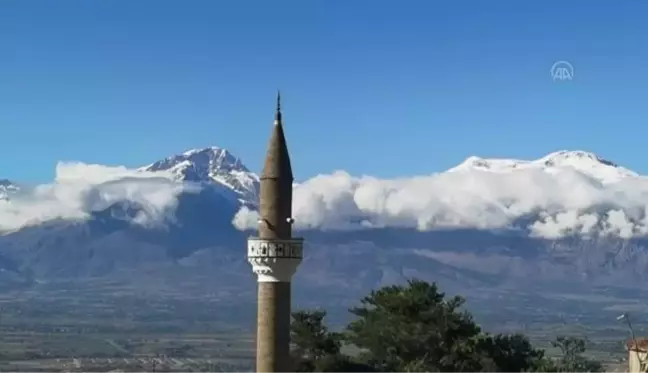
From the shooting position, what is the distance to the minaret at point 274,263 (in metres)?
45.3

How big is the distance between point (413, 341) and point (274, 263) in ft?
58.4

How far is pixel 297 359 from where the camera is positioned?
56.6 metres

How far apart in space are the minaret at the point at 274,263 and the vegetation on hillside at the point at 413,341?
10.00 meters

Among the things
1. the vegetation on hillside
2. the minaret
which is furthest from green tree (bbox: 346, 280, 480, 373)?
the minaret

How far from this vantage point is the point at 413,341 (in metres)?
61.2

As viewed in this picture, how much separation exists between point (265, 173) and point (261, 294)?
5.04 m

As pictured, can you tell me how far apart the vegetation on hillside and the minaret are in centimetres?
1000

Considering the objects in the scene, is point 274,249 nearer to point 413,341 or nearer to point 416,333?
point 413,341

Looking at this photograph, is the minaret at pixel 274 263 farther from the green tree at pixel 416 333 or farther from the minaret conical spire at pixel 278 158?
the green tree at pixel 416 333

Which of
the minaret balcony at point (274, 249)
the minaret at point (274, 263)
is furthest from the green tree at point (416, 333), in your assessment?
the minaret balcony at point (274, 249)

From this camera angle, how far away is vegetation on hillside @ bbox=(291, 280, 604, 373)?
5872cm

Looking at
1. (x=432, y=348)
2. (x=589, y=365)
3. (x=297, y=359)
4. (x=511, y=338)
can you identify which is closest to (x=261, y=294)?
(x=297, y=359)

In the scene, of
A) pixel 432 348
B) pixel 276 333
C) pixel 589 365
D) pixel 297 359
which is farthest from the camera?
pixel 589 365

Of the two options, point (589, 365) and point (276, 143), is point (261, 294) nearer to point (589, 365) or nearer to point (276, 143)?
point (276, 143)
